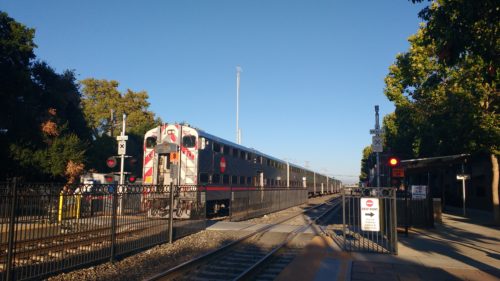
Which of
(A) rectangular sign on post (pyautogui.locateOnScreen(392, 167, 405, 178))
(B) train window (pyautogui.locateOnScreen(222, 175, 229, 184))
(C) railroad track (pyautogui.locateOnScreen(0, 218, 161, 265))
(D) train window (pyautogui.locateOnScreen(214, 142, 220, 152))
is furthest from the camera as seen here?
(B) train window (pyautogui.locateOnScreen(222, 175, 229, 184))

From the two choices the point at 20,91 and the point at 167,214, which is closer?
the point at 167,214

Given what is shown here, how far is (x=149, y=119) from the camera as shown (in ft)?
182

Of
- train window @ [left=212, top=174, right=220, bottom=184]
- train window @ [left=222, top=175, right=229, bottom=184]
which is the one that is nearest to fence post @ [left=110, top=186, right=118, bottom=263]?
train window @ [left=212, top=174, right=220, bottom=184]

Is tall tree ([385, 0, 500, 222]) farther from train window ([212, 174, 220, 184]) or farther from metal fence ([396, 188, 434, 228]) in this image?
train window ([212, 174, 220, 184])

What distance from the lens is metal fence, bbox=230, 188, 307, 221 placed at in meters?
20.1

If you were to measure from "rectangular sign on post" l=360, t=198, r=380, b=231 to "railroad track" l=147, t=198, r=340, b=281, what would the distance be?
2.04m

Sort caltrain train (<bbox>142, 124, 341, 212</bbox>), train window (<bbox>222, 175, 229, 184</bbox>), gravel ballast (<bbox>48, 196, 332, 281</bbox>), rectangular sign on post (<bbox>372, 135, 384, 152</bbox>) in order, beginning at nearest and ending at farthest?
gravel ballast (<bbox>48, 196, 332, 281</bbox>) < rectangular sign on post (<bbox>372, 135, 384, 152</bbox>) < caltrain train (<bbox>142, 124, 341, 212</bbox>) < train window (<bbox>222, 175, 229, 184</bbox>)

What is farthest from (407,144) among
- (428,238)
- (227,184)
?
(428,238)

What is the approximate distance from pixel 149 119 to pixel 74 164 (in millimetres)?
29209

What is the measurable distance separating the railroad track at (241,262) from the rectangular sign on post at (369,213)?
2.04m

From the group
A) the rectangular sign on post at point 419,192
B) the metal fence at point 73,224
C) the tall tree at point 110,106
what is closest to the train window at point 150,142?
the metal fence at point 73,224

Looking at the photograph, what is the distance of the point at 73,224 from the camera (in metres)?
8.79

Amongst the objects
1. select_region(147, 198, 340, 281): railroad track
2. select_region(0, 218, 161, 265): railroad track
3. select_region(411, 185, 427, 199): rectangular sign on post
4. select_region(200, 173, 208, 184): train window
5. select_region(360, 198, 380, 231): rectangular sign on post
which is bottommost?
select_region(147, 198, 340, 281): railroad track

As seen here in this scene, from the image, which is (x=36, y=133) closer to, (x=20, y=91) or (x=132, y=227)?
(x=20, y=91)
